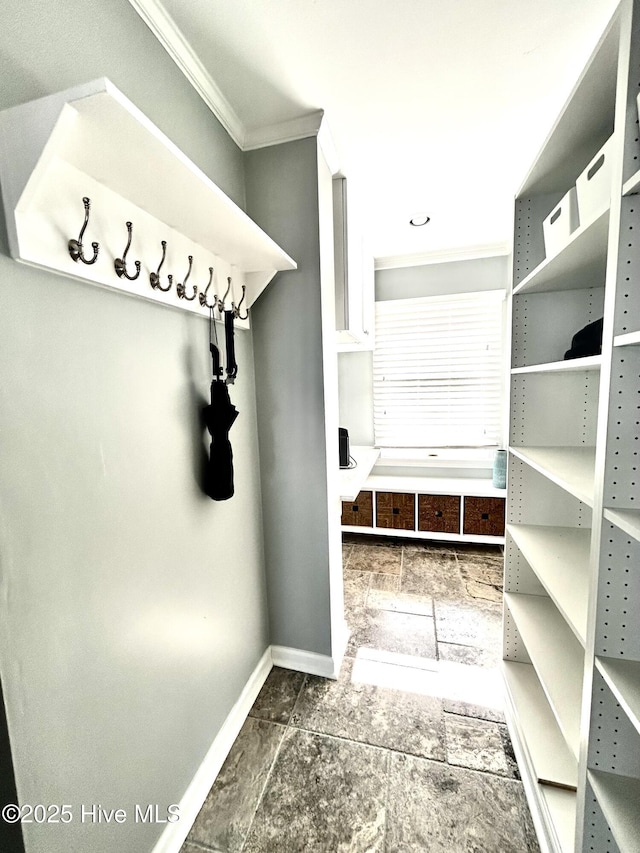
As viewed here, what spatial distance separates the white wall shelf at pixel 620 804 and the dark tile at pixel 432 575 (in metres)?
1.55

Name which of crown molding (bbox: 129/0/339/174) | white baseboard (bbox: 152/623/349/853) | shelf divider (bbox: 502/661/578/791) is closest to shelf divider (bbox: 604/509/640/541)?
shelf divider (bbox: 502/661/578/791)

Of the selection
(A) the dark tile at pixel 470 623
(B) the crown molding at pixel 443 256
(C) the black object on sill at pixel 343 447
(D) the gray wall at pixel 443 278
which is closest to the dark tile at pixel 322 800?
(A) the dark tile at pixel 470 623

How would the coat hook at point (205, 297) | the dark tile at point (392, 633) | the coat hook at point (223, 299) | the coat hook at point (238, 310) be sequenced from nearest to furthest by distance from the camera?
the coat hook at point (205, 297) < the coat hook at point (223, 299) < the coat hook at point (238, 310) < the dark tile at point (392, 633)

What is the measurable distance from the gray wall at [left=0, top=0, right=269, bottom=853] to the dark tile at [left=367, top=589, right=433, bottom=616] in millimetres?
1260

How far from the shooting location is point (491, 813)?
3.78 ft

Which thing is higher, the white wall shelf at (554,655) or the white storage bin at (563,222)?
the white storage bin at (563,222)

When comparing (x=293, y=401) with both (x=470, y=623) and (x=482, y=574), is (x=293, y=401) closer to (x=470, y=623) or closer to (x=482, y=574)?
(x=470, y=623)

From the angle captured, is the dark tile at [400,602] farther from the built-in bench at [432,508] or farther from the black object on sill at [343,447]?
the black object on sill at [343,447]

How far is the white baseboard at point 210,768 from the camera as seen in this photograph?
1045mm

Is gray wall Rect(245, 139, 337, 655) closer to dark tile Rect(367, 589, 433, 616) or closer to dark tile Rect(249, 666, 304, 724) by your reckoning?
dark tile Rect(249, 666, 304, 724)

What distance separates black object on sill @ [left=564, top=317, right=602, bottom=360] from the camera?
1.19 m

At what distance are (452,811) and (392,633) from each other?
2.79 feet

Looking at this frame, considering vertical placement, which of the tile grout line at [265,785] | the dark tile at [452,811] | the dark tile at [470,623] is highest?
the dark tile at [470,623]

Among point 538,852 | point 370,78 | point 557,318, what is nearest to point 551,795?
point 538,852
